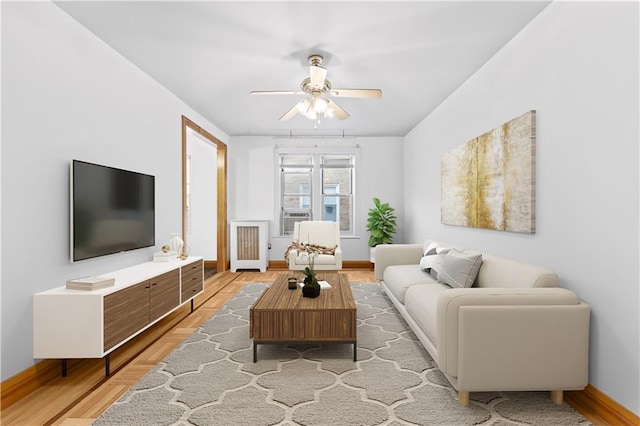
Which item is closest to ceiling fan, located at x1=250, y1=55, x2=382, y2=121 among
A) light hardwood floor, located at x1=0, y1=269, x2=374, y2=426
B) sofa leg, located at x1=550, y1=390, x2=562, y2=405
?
light hardwood floor, located at x1=0, y1=269, x2=374, y2=426

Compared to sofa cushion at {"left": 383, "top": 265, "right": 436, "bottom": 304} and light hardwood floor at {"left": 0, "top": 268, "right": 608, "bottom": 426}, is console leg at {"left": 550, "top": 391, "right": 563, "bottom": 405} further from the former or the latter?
sofa cushion at {"left": 383, "top": 265, "right": 436, "bottom": 304}

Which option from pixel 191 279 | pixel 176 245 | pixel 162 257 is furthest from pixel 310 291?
pixel 176 245

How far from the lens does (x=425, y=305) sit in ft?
8.91

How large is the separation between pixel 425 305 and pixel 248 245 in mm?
4397

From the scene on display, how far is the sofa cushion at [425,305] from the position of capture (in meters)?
2.50

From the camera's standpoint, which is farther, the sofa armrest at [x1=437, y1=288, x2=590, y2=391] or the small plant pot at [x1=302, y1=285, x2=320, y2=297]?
the small plant pot at [x1=302, y1=285, x2=320, y2=297]

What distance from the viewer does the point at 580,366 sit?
2.01 meters

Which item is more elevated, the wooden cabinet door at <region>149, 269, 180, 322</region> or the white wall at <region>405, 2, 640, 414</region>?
the white wall at <region>405, 2, 640, 414</region>

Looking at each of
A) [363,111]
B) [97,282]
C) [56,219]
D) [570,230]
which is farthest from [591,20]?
[56,219]

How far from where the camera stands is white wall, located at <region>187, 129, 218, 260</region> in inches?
281

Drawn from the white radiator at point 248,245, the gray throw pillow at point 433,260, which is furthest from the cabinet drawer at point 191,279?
the gray throw pillow at point 433,260

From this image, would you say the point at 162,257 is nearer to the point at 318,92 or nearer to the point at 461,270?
the point at 318,92

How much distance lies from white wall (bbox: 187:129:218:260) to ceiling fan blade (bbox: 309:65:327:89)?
14.5 feet

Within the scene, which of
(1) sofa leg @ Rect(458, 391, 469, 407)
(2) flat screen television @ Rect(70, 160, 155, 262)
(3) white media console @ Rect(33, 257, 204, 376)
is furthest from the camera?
(2) flat screen television @ Rect(70, 160, 155, 262)
